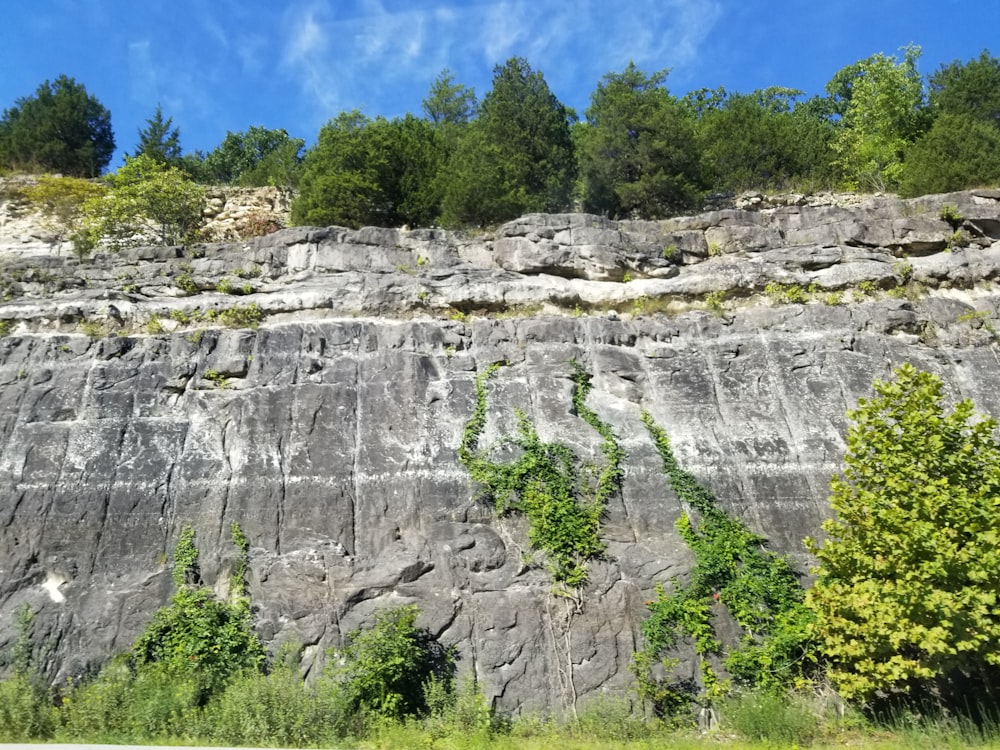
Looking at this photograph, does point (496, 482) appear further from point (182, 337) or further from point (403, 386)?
point (182, 337)

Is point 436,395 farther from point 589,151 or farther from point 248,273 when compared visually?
point 589,151

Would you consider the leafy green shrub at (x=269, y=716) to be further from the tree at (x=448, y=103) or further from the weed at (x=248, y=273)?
the tree at (x=448, y=103)

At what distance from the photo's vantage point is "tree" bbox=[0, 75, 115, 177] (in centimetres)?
2820

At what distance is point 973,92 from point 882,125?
296cm

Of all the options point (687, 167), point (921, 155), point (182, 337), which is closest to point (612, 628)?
point (182, 337)

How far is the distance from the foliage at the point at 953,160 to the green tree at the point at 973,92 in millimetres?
4868

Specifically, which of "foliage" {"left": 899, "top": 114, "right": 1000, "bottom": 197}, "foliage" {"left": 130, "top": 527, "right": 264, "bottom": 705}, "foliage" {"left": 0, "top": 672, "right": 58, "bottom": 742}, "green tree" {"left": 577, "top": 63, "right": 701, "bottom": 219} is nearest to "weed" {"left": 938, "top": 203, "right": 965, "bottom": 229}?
"foliage" {"left": 899, "top": 114, "right": 1000, "bottom": 197}

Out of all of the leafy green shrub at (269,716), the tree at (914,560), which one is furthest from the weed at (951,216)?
the leafy green shrub at (269,716)

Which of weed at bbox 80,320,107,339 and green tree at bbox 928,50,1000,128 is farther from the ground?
green tree at bbox 928,50,1000,128

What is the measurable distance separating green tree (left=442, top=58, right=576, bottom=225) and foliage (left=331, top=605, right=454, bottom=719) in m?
11.2

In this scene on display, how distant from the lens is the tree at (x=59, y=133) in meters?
28.2

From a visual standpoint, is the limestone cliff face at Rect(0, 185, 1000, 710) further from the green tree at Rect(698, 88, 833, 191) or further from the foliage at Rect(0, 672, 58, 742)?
the green tree at Rect(698, 88, 833, 191)

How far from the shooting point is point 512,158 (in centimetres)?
2259

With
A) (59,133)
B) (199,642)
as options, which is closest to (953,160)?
(199,642)
